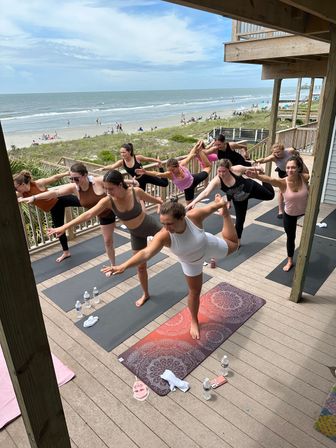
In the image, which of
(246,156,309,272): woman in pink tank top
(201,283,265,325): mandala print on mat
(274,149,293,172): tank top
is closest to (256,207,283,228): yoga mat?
(274,149,293,172): tank top

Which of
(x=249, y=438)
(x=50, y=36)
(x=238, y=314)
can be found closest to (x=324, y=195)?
(x=238, y=314)

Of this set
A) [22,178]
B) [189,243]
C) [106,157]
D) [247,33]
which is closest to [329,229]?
[189,243]

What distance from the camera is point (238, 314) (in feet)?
11.1

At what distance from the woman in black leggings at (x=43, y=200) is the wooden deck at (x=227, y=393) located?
1.39 metres

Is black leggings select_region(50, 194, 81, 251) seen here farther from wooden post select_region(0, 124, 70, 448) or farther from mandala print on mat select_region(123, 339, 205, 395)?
wooden post select_region(0, 124, 70, 448)

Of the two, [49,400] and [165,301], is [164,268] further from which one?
[49,400]

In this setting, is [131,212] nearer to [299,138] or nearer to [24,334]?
[24,334]

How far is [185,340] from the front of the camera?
3037 mm

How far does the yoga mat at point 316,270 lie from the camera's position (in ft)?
13.0

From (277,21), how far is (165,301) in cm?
294

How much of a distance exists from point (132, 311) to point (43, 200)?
75.2 inches

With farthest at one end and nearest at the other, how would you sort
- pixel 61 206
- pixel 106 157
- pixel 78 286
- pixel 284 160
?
pixel 106 157 < pixel 284 160 < pixel 61 206 < pixel 78 286

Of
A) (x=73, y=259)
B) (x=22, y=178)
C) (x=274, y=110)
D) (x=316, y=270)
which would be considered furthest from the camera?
(x=274, y=110)

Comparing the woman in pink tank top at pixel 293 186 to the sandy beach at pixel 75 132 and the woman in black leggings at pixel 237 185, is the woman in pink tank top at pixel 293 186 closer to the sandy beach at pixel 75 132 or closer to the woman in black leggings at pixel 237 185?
the woman in black leggings at pixel 237 185
